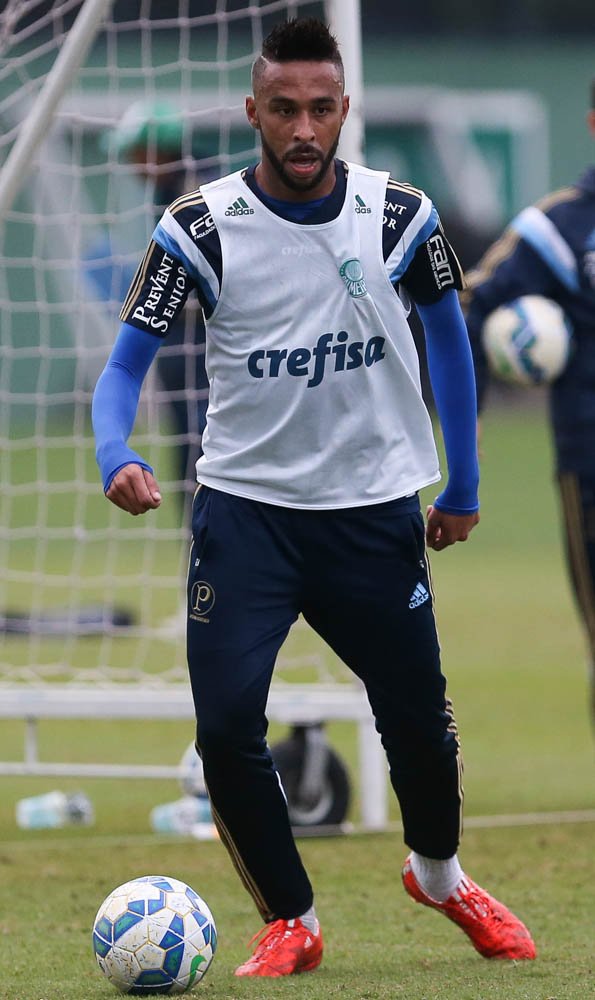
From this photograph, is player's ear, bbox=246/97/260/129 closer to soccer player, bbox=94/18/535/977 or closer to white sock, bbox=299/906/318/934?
soccer player, bbox=94/18/535/977

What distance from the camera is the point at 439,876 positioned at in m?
4.39

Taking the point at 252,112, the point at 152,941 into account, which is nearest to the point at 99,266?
the point at 252,112

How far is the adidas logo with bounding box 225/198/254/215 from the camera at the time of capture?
4.03 metres

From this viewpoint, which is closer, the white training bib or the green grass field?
the white training bib

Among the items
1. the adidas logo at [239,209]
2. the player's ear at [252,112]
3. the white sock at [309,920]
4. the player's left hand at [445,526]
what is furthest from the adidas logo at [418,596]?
the player's ear at [252,112]

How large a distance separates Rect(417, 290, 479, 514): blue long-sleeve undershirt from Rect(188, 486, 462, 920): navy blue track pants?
152mm

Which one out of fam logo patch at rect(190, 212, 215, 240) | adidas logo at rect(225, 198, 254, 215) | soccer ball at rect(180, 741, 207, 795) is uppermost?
adidas logo at rect(225, 198, 254, 215)

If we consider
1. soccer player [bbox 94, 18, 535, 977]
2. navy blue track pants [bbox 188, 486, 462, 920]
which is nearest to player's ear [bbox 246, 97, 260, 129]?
soccer player [bbox 94, 18, 535, 977]

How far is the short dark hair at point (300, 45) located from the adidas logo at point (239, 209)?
0.88 ft

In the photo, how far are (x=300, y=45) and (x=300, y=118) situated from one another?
17 centimetres

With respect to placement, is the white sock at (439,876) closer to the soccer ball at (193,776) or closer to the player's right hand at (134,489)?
the player's right hand at (134,489)

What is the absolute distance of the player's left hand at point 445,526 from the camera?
4316mm

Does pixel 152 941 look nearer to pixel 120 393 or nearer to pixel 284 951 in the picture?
pixel 284 951

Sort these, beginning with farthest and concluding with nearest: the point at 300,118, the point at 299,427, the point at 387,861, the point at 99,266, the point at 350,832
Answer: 1. the point at 99,266
2. the point at 350,832
3. the point at 387,861
4. the point at 299,427
5. the point at 300,118
